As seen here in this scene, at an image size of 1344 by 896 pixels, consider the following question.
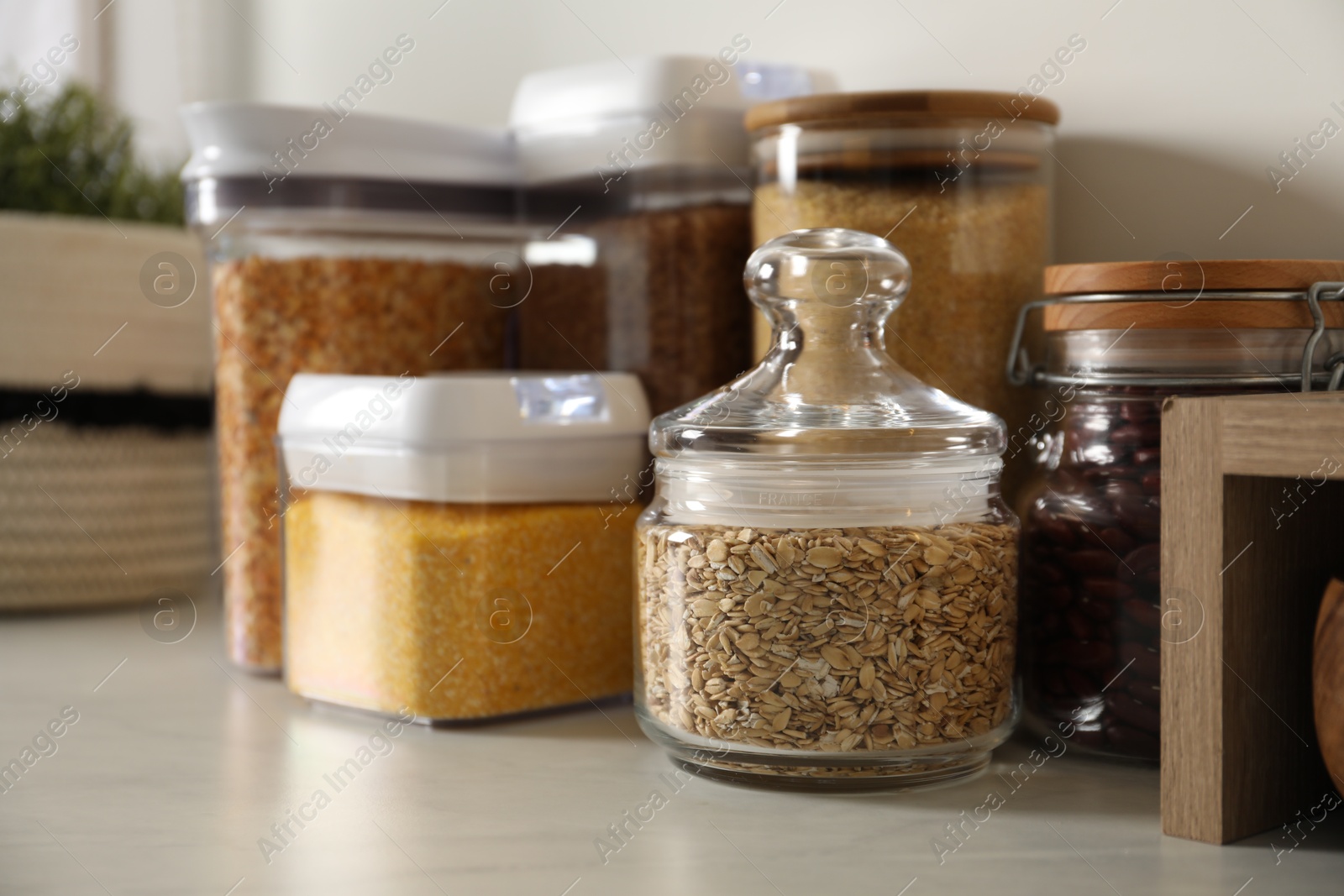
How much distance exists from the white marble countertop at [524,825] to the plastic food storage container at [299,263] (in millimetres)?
162

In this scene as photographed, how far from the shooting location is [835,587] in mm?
566

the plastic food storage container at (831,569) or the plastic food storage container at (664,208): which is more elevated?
the plastic food storage container at (664,208)

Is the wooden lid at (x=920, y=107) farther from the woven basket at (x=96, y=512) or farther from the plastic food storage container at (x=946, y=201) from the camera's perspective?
the woven basket at (x=96, y=512)

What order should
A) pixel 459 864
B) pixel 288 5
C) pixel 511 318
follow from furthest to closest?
pixel 288 5 → pixel 511 318 → pixel 459 864

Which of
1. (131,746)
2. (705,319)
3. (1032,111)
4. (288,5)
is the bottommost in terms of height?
(131,746)

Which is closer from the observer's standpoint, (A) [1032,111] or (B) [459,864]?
(B) [459,864]

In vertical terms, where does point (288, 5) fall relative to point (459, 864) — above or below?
above

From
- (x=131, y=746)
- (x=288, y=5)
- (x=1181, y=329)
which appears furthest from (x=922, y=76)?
(x=288, y=5)

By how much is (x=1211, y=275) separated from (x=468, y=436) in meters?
0.38

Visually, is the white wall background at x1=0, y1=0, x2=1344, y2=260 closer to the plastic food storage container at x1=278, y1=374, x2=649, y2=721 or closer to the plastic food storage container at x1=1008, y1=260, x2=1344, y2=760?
the plastic food storage container at x1=1008, y1=260, x2=1344, y2=760

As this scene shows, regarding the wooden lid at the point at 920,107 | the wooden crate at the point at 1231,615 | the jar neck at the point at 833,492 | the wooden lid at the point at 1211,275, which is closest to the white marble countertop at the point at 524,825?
the wooden crate at the point at 1231,615

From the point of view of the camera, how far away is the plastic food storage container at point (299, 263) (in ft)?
2.73

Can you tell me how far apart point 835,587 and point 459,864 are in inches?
7.7

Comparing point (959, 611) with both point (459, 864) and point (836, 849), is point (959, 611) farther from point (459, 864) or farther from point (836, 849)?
point (459, 864)
